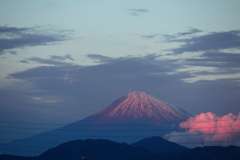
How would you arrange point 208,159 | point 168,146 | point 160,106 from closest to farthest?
point 208,159 < point 168,146 < point 160,106

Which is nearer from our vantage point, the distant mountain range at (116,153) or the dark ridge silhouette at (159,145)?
the distant mountain range at (116,153)

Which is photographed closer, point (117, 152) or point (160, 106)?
point (117, 152)

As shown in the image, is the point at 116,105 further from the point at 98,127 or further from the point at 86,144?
the point at 86,144

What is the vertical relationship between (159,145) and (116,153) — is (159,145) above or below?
above

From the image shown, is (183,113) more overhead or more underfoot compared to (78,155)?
more overhead

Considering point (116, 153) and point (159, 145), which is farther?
point (159, 145)

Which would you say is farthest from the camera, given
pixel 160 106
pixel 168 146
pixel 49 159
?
pixel 160 106

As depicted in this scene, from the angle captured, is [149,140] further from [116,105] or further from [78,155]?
[78,155]

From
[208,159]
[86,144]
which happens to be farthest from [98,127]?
[208,159]

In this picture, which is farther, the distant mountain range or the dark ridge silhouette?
the dark ridge silhouette
